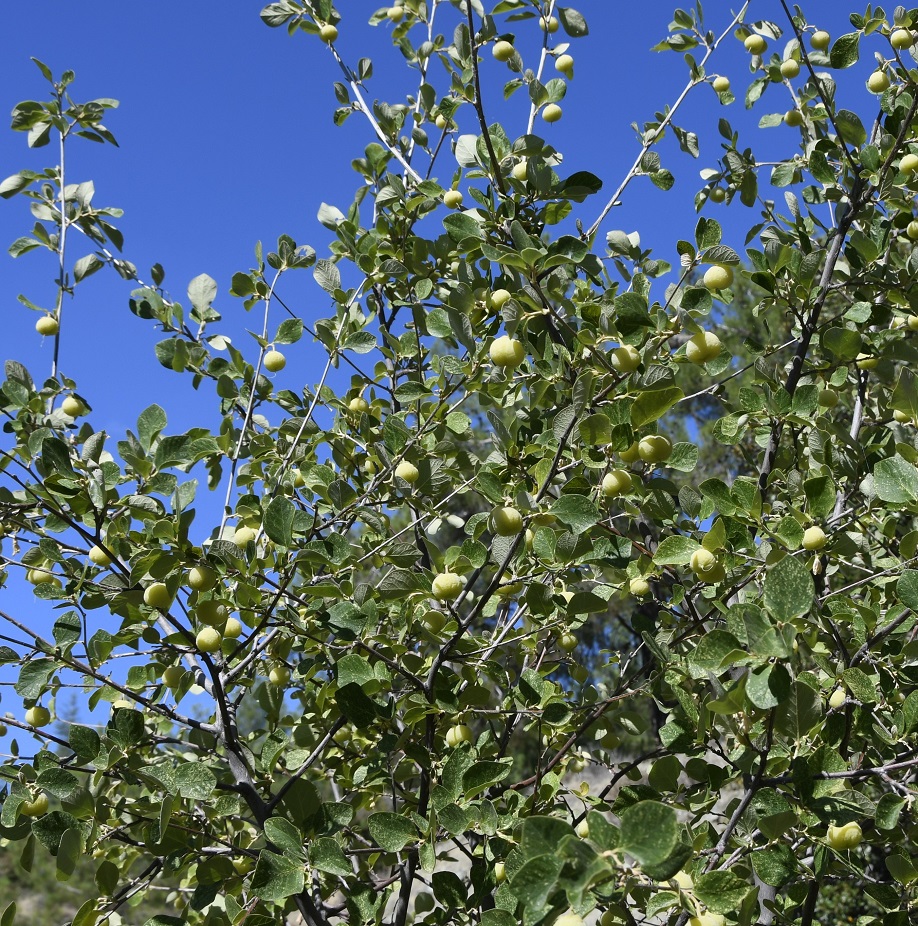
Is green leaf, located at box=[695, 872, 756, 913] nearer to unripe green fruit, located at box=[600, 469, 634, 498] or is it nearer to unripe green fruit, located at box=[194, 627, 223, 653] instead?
unripe green fruit, located at box=[600, 469, 634, 498]

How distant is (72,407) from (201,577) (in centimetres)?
99

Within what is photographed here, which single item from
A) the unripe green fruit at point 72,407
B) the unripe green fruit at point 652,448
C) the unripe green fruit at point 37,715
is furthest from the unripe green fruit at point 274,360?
the unripe green fruit at point 652,448

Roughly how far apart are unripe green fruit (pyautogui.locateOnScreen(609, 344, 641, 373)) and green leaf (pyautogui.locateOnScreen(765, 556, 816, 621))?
457 millimetres

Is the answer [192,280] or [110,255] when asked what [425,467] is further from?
[110,255]

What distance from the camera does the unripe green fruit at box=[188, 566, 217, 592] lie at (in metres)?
1.64

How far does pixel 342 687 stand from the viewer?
1.77 meters

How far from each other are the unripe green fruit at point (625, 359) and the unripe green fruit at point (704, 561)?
0.36 metres

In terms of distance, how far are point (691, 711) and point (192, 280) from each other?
1.67 metres

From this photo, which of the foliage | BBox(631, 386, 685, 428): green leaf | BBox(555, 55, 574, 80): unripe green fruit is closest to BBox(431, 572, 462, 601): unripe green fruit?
the foliage

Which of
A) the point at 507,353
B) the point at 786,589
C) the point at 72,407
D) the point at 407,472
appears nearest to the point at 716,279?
the point at 507,353

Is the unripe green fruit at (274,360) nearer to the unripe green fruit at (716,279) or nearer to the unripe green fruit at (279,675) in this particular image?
the unripe green fruit at (279,675)

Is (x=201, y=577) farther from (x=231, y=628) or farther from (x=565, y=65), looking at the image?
(x=565, y=65)

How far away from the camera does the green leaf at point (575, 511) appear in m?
1.48

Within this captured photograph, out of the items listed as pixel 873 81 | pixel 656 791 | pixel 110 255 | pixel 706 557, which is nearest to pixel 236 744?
pixel 656 791
